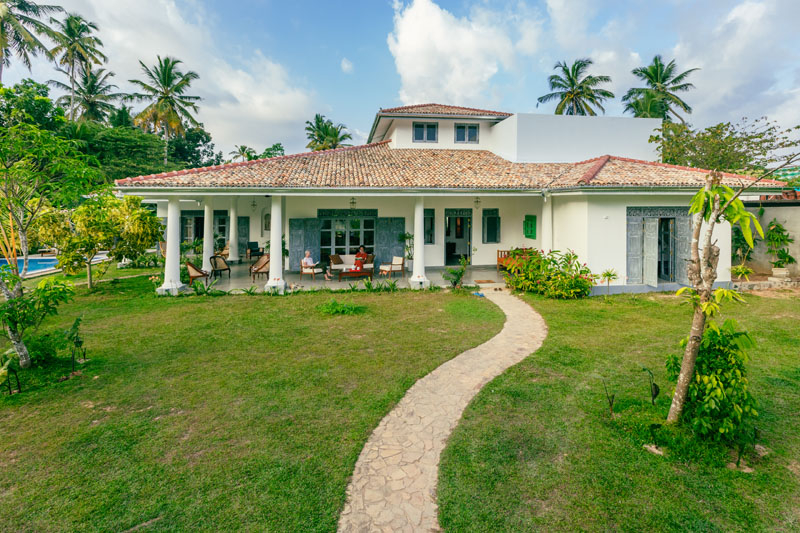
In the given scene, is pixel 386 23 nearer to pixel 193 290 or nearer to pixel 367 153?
pixel 367 153

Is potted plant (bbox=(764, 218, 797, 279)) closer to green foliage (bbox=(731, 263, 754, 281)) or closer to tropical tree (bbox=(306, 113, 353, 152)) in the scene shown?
green foliage (bbox=(731, 263, 754, 281))

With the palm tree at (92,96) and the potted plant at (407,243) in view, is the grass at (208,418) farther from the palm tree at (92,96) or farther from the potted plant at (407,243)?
the palm tree at (92,96)

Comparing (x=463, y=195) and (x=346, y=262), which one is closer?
(x=463, y=195)

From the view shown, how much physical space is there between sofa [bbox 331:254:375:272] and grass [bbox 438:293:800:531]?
30.8 feet

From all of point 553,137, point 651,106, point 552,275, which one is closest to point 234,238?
point 552,275

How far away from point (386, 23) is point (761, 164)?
61.6 feet

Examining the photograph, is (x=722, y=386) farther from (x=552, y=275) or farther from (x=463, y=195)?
(x=463, y=195)

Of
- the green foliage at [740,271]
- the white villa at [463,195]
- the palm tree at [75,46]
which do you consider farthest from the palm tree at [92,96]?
the green foliage at [740,271]

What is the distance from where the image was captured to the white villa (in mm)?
12680

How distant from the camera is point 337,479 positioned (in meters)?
3.85

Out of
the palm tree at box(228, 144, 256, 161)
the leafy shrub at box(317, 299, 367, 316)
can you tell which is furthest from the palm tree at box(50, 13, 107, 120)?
the leafy shrub at box(317, 299, 367, 316)

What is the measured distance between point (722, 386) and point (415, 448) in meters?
3.16

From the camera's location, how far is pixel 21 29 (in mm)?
27406

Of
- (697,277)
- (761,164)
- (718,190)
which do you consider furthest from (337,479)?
(761,164)
